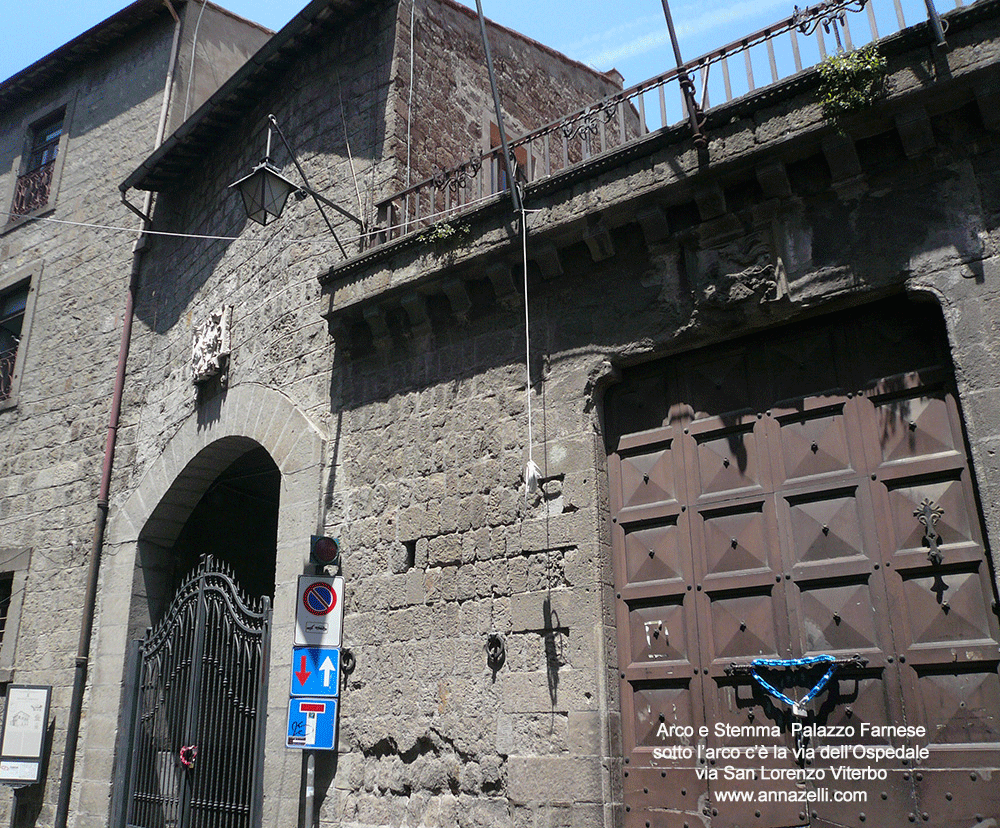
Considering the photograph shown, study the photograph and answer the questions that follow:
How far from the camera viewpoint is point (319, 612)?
5988 mm

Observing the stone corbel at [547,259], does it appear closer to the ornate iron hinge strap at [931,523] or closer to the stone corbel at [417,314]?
the stone corbel at [417,314]

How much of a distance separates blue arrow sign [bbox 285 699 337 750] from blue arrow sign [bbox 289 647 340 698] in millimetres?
56

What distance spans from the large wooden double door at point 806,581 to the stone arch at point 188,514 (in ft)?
8.40

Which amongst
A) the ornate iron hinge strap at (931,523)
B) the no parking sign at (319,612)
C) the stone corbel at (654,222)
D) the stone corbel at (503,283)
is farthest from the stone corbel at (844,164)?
the no parking sign at (319,612)

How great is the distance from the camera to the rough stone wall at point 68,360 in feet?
28.4

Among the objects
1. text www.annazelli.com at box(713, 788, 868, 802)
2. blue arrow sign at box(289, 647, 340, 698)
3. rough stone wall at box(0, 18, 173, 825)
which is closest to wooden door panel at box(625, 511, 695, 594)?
text www.annazelli.com at box(713, 788, 868, 802)

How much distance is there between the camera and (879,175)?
465cm

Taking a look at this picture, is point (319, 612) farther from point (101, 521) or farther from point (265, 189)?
point (101, 521)

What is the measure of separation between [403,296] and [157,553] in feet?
12.8

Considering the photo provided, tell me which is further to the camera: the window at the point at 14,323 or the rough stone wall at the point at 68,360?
the window at the point at 14,323

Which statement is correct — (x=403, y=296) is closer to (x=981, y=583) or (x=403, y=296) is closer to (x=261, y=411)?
(x=261, y=411)

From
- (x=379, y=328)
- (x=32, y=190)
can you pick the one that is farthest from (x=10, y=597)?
(x=379, y=328)

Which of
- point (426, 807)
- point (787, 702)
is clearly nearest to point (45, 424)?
point (426, 807)

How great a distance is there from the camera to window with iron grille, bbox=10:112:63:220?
11570mm
